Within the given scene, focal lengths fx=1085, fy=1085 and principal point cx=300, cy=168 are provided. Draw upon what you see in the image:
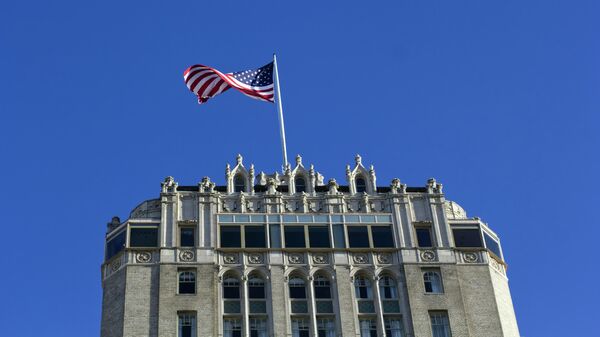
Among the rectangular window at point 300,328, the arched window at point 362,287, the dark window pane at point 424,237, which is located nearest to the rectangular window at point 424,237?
the dark window pane at point 424,237

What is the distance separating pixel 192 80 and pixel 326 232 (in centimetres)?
1722

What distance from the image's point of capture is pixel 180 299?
75562mm

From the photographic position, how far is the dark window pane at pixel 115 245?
7938 cm

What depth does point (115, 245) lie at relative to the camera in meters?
80.1

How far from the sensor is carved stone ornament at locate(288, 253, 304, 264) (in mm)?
78812

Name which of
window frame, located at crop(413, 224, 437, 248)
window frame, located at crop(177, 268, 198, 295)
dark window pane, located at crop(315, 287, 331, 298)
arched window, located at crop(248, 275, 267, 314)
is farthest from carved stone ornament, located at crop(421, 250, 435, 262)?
window frame, located at crop(177, 268, 198, 295)

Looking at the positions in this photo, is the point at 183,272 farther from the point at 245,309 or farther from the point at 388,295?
the point at 388,295

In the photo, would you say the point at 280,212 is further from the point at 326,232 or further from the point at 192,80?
the point at 192,80

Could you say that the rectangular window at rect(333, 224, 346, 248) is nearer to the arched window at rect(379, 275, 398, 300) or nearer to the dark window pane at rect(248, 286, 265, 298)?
the arched window at rect(379, 275, 398, 300)

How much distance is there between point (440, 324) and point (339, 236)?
10.1m

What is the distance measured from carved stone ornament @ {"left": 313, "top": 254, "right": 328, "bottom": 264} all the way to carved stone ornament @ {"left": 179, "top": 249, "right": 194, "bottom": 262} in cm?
892

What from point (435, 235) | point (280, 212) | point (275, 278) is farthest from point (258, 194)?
point (435, 235)

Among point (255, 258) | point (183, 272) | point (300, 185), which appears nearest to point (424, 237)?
point (300, 185)

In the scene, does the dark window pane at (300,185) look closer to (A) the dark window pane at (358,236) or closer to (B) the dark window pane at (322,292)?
(A) the dark window pane at (358,236)
